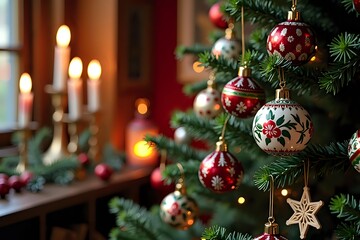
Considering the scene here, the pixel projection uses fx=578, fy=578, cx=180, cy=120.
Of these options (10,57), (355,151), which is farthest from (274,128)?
(10,57)

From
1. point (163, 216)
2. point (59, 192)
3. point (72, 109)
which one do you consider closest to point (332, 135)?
point (163, 216)

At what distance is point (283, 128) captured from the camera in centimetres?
81

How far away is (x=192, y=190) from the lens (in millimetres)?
1233

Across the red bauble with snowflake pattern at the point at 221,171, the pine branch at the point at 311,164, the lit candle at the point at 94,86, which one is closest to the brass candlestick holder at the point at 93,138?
the lit candle at the point at 94,86

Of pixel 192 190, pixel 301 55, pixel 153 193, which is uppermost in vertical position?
Result: pixel 301 55

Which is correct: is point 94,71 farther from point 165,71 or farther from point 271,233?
point 271,233

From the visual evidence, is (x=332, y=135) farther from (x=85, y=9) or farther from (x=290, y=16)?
(x=85, y=9)

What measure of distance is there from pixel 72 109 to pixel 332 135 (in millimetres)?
873

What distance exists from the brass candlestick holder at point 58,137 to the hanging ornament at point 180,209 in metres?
0.65

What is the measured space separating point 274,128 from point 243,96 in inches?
5.0

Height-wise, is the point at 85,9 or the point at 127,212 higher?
the point at 85,9

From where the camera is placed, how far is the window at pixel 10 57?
1843 millimetres

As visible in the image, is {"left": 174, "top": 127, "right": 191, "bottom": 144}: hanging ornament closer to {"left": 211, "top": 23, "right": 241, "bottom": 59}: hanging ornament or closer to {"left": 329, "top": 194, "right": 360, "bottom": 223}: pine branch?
{"left": 211, "top": 23, "right": 241, "bottom": 59}: hanging ornament

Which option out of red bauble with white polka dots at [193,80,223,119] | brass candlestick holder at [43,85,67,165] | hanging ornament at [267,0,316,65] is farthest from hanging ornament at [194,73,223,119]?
brass candlestick holder at [43,85,67,165]
